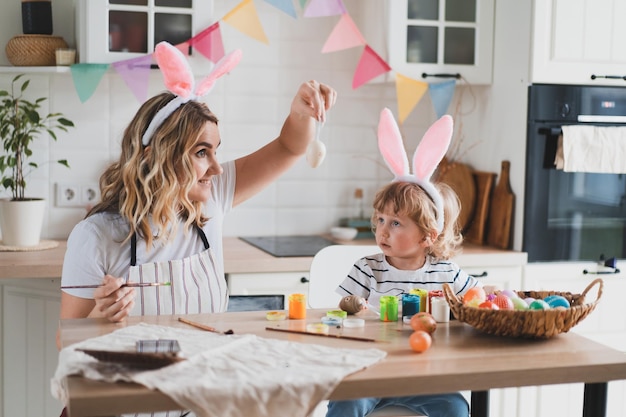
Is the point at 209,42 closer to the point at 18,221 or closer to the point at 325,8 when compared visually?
the point at 325,8

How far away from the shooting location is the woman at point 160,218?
2195 mm

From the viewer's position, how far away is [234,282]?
3.16 meters

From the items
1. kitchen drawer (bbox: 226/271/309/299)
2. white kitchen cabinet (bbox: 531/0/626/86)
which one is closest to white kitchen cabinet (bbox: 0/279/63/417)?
kitchen drawer (bbox: 226/271/309/299)

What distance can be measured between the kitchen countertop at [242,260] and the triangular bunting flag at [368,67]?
2.32ft

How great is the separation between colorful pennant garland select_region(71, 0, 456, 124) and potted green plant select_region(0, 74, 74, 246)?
0.71 feet

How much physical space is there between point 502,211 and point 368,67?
841 millimetres

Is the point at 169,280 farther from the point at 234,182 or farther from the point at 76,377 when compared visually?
the point at 76,377

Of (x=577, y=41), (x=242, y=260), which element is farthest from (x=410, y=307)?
(x=577, y=41)

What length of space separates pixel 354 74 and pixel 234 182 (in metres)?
1.40

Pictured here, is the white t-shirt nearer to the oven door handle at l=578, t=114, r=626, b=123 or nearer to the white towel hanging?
the white towel hanging

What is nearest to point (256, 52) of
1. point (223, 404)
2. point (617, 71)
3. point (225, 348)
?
point (617, 71)

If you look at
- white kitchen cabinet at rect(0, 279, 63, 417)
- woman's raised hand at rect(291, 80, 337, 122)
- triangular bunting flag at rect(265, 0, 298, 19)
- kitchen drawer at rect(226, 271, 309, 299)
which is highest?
triangular bunting flag at rect(265, 0, 298, 19)

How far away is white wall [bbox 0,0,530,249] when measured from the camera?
11.6ft

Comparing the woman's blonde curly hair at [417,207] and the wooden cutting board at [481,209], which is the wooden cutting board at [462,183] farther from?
the woman's blonde curly hair at [417,207]
